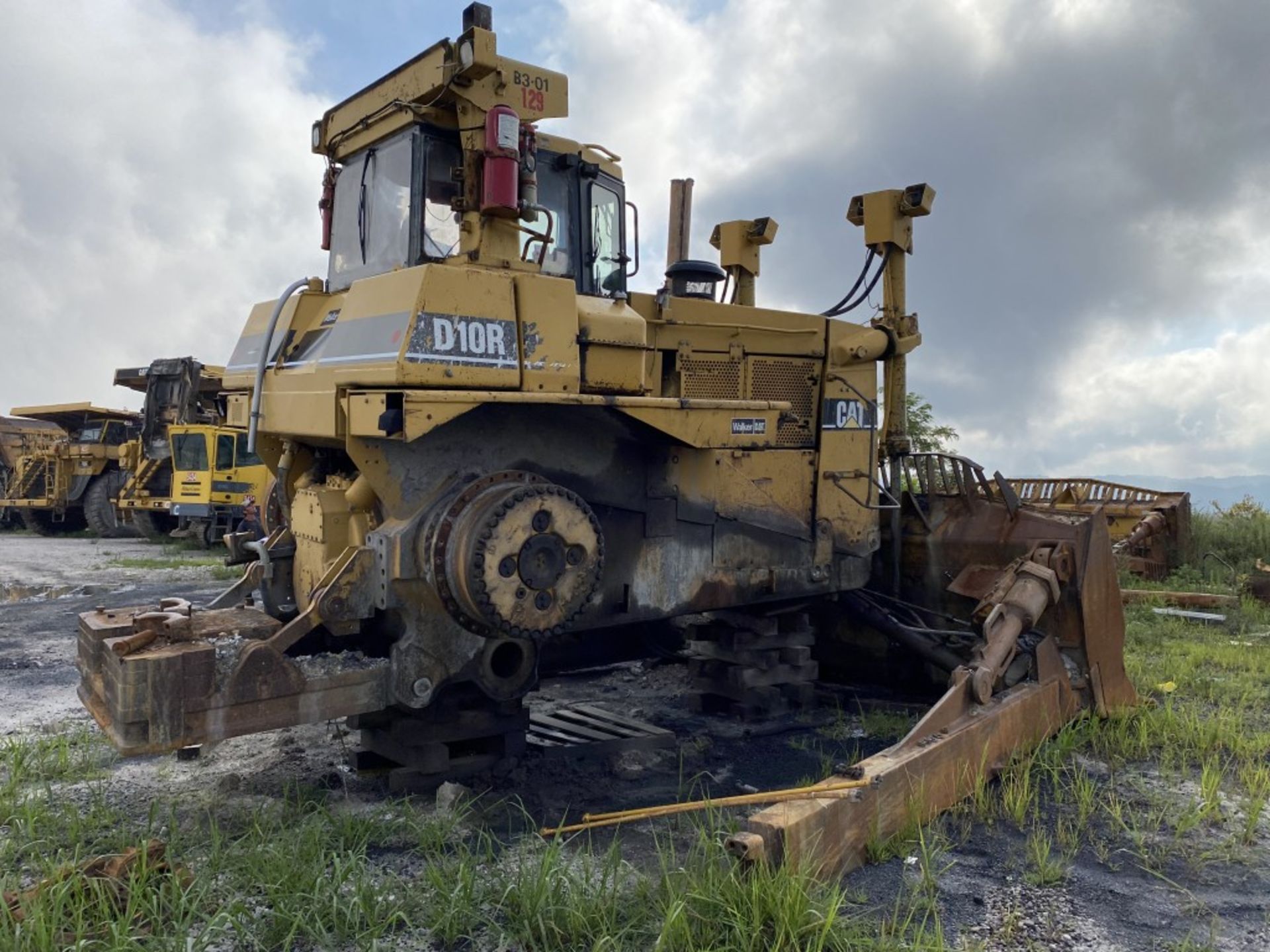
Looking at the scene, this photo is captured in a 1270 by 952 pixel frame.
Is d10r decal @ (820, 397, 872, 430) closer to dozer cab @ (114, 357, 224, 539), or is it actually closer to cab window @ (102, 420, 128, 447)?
dozer cab @ (114, 357, 224, 539)

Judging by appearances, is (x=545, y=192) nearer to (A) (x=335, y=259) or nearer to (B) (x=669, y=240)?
(A) (x=335, y=259)

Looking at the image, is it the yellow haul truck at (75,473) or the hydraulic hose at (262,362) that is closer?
the hydraulic hose at (262,362)

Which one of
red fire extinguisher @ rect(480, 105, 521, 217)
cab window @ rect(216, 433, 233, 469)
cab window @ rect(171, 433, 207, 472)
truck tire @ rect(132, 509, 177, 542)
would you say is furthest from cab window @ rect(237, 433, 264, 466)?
red fire extinguisher @ rect(480, 105, 521, 217)

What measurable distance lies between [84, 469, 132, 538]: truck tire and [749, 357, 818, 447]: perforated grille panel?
17.8 m

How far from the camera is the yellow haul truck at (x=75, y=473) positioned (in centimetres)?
2042

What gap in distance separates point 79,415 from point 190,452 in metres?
6.79

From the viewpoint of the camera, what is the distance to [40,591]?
39.9 feet

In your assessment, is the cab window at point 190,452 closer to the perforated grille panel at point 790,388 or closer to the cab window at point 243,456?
the cab window at point 243,456

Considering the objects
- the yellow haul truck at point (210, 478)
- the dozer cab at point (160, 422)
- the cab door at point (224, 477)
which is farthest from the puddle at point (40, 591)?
the dozer cab at point (160, 422)

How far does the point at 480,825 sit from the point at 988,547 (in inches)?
136

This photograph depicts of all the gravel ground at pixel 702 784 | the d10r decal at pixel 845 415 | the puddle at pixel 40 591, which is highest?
the d10r decal at pixel 845 415

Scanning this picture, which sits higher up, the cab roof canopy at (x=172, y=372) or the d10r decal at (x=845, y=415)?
the cab roof canopy at (x=172, y=372)

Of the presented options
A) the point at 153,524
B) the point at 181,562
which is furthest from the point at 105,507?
the point at 181,562

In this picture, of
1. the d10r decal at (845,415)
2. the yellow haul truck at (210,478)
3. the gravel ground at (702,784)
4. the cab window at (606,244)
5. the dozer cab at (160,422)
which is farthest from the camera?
the dozer cab at (160,422)
